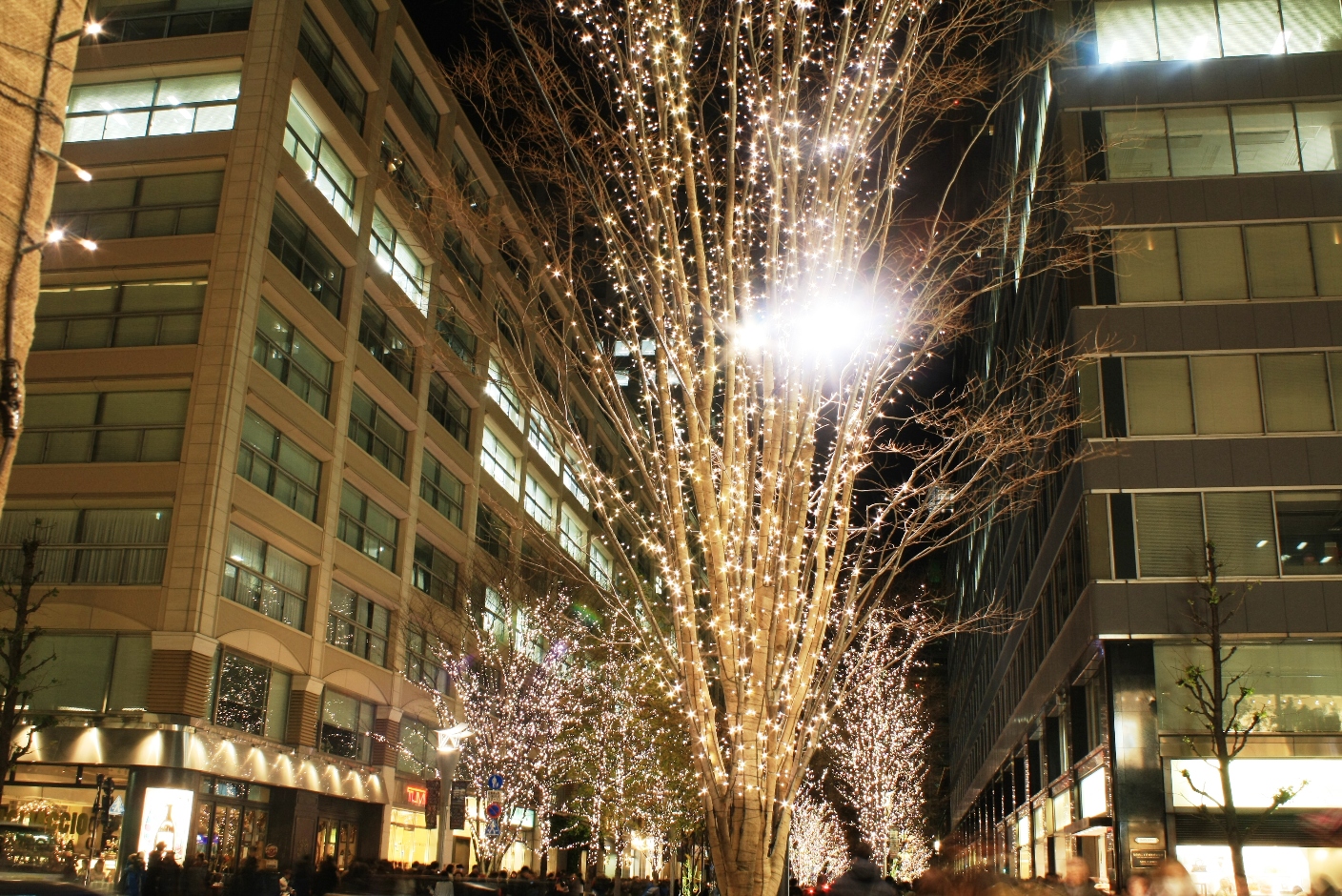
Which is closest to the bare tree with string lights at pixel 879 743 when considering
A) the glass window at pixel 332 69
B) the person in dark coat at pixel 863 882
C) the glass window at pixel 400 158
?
the glass window at pixel 400 158

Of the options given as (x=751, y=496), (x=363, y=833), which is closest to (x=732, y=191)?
(x=751, y=496)

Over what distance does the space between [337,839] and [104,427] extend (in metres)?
12.5

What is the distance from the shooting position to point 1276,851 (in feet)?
72.8

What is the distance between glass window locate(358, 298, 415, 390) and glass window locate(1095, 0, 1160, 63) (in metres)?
19.0

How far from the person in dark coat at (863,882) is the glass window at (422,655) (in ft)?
87.5

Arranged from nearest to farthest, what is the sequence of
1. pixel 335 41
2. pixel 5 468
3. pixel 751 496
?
1. pixel 5 468
2. pixel 751 496
3. pixel 335 41

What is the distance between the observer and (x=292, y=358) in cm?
2883

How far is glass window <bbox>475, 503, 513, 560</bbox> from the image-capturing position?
41.2 metres

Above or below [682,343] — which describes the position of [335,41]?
above

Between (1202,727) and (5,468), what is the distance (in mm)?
23102

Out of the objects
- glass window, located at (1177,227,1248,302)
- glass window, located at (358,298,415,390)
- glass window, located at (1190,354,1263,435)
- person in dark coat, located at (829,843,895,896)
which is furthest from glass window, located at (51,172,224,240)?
person in dark coat, located at (829,843,895,896)

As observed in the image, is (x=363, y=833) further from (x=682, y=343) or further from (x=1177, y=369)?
(x=682, y=343)

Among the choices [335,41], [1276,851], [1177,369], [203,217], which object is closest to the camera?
[1276,851]

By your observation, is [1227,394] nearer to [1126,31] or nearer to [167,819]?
[1126,31]
